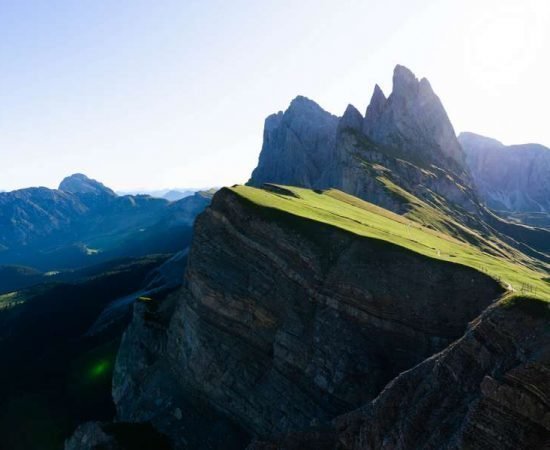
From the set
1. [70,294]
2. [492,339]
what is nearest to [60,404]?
[492,339]

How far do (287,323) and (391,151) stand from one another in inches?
5156

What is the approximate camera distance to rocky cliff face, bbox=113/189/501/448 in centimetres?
3544

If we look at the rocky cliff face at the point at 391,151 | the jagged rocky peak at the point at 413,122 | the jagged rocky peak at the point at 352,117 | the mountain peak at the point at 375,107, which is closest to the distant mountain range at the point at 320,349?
the rocky cliff face at the point at 391,151

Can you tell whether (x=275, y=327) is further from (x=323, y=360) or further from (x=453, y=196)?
(x=453, y=196)

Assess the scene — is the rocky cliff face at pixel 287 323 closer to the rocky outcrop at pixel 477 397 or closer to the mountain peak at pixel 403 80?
the rocky outcrop at pixel 477 397

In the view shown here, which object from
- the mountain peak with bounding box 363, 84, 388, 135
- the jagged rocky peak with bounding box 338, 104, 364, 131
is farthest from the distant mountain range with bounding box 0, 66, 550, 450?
the mountain peak with bounding box 363, 84, 388, 135

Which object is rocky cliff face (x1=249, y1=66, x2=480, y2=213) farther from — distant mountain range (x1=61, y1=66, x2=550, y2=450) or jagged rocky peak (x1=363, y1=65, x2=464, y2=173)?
distant mountain range (x1=61, y1=66, x2=550, y2=450)

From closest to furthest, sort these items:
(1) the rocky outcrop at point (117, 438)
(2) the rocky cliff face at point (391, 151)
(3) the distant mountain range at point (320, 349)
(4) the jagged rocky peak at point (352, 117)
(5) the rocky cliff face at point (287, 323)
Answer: (3) the distant mountain range at point (320, 349)
(5) the rocky cliff face at point (287, 323)
(1) the rocky outcrop at point (117, 438)
(2) the rocky cliff face at point (391, 151)
(4) the jagged rocky peak at point (352, 117)

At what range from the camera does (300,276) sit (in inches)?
1661

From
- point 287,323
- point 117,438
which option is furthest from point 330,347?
point 117,438

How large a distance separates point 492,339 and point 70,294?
171 metres

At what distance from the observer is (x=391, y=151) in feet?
521

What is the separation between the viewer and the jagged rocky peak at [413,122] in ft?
560

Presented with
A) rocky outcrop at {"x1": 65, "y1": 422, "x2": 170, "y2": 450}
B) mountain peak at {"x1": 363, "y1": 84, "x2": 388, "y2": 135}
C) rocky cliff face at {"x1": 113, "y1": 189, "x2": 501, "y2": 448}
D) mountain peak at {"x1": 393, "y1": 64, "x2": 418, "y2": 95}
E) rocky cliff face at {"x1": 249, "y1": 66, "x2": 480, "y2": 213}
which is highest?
mountain peak at {"x1": 393, "y1": 64, "x2": 418, "y2": 95}
